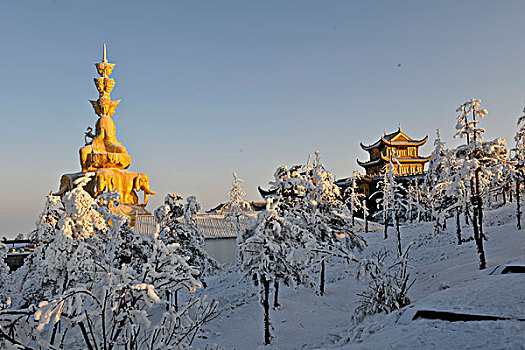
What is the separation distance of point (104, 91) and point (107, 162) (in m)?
6.81

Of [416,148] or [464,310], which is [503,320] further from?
[416,148]

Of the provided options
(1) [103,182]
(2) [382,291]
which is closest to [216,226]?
(1) [103,182]

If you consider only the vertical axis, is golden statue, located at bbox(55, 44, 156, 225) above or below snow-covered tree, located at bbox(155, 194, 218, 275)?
above

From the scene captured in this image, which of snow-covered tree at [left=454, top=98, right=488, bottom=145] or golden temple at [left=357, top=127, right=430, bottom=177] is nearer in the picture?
snow-covered tree at [left=454, top=98, right=488, bottom=145]

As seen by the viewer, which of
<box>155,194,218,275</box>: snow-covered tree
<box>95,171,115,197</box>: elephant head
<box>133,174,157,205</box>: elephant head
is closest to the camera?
<box>155,194,218,275</box>: snow-covered tree

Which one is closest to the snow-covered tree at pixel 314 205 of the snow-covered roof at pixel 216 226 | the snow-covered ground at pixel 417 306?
the snow-covered ground at pixel 417 306

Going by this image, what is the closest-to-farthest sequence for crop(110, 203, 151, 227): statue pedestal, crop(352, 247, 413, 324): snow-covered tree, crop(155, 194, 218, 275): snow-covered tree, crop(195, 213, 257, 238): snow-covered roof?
1. crop(352, 247, 413, 324): snow-covered tree
2. crop(155, 194, 218, 275): snow-covered tree
3. crop(110, 203, 151, 227): statue pedestal
4. crop(195, 213, 257, 238): snow-covered roof

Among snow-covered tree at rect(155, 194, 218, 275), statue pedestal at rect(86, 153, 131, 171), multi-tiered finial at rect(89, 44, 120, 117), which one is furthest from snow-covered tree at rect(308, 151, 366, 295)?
multi-tiered finial at rect(89, 44, 120, 117)

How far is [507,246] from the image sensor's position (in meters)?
21.4

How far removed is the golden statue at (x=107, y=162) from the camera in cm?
3472

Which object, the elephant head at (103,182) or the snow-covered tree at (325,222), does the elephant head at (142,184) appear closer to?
the elephant head at (103,182)

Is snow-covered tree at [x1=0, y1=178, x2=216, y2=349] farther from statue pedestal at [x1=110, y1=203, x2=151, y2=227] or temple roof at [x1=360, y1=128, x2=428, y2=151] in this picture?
temple roof at [x1=360, y1=128, x2=428, y2=151]

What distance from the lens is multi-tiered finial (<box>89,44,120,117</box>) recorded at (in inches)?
1449

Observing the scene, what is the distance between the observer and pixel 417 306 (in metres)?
8.88
